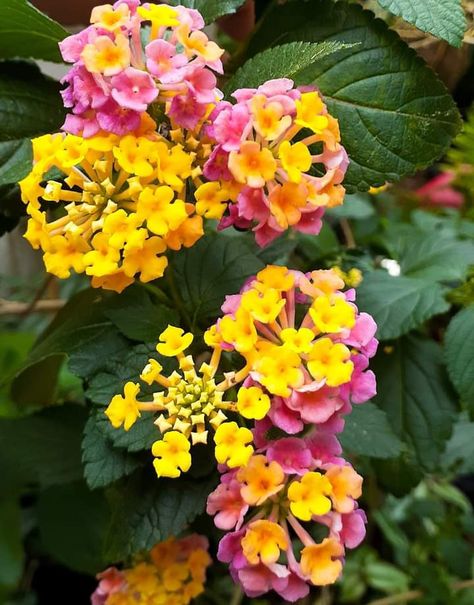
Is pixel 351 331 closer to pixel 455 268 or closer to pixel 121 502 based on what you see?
pixel 121 502

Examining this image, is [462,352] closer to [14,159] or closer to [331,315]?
[331,315]

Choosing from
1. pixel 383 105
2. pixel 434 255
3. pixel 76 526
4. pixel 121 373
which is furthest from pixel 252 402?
pixel 76 526

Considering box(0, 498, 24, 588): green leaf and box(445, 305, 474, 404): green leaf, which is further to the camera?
box(0, 498, 24, 588): green leaf

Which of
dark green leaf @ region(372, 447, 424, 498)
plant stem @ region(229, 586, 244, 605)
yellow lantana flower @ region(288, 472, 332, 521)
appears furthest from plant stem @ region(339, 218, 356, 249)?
yellow lantana flower @ region(288, 472, 332, 521)

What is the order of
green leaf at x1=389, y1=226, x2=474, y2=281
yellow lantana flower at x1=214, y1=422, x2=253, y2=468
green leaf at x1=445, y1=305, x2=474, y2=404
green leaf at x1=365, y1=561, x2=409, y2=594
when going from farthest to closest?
green leaf at x1=365, y1=561, x2=409, y2=594, green leaf at x1=389, y1=226, x2=474, y2=281, green leaf at x1=445, y1=305, x2=474, y2=404, yellow lantana flower at x1=214, y1=422, x2=253, y2=468

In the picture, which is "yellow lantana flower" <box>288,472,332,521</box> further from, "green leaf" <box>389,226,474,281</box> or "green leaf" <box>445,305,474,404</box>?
"green leaf" <box>389,226,474,281</box>

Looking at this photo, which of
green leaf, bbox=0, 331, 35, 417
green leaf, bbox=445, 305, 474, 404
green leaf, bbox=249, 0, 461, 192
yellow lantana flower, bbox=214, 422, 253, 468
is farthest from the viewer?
green leaf, bbox=0, 331, 35, 417

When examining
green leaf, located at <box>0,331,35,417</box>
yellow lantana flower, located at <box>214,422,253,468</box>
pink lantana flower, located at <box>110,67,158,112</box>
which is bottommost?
green leaf, located at <box>0,331,35,417</box>
